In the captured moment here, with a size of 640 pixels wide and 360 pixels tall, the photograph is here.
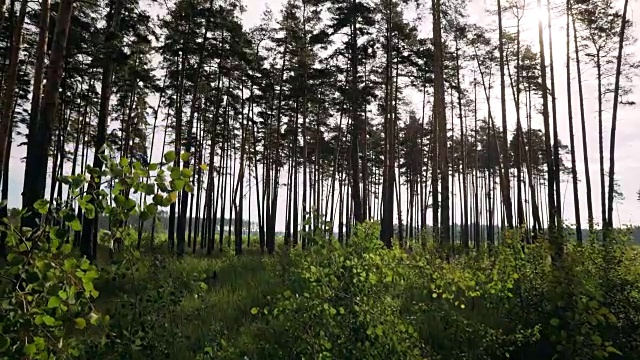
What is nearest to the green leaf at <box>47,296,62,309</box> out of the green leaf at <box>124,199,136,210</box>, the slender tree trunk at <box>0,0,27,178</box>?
the green leaf at <box>124,199,136,210</box>

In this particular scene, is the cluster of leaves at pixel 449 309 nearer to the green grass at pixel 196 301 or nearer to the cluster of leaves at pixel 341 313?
the cluster of leaves at pixel 341 313

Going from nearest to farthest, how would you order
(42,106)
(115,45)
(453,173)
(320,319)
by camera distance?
(320,319)
(42,106)
(115,45)
(453,173)

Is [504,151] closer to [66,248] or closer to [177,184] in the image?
[177,184]

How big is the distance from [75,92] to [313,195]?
1345 cm

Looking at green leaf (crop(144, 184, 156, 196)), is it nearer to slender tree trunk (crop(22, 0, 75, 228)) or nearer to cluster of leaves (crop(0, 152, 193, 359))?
cluster of leaves (crop(0, 152, 193, 359))

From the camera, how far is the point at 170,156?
4.80ft

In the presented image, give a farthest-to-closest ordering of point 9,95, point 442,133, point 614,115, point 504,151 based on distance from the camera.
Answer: point 614,115
point 504,151
point 442,133
point 9,95

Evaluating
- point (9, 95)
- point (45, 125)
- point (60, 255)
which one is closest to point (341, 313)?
point (60, 255)

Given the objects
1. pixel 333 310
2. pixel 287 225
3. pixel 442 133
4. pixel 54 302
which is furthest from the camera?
pixel 287 225

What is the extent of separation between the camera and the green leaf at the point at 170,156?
143 centimetres

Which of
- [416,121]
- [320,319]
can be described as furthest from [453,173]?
[320,319]

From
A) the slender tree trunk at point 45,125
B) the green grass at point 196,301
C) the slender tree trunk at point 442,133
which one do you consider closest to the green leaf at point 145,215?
the green grass at point 196,301

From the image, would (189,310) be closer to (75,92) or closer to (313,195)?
(75,92)

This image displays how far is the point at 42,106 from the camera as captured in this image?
6.53 meters
